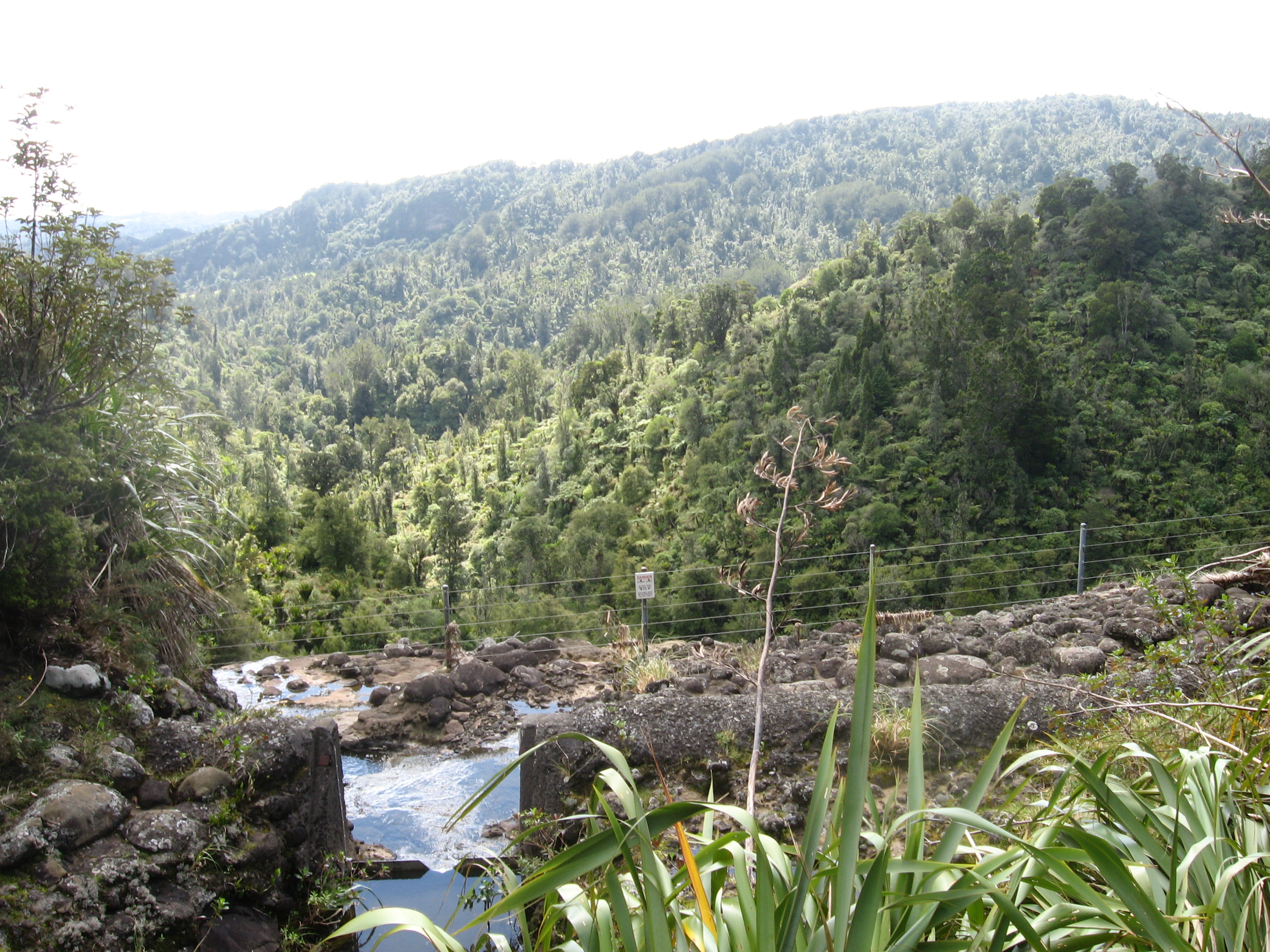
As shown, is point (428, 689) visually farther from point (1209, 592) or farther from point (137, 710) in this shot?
point (1209, 592)

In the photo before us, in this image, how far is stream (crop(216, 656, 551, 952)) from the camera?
3.23 metres

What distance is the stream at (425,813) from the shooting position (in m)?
3.23

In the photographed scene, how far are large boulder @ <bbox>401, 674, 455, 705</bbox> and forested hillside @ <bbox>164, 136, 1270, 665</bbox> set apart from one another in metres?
2.06

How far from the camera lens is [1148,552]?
14.1m

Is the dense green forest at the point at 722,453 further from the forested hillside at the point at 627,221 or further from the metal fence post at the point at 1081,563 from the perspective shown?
the forested hillside at the point at 627,221

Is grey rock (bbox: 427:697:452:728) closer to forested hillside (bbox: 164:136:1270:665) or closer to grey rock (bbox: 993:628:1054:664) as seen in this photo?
forested hillside (bbox: 164:136:1270:665)

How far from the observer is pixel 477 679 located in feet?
19.1

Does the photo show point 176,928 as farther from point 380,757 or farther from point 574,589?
point 574,589

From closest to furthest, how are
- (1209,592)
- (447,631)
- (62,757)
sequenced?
1. (62,757)
2. (1209,592)
3. (447,631)

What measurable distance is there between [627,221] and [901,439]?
407ft

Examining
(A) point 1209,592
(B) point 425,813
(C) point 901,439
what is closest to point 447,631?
(B) point 425,813

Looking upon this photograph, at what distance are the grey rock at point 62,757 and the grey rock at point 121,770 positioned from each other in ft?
0.26

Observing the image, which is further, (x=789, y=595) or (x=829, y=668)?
(x=789, y=595)

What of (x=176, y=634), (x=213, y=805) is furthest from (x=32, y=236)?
(x=213, y=805)
